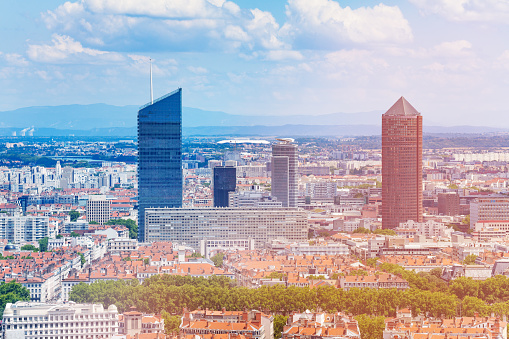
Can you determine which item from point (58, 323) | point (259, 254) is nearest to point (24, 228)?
point (259, 254)

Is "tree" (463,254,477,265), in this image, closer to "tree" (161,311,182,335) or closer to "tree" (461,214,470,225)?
"tree" (161,311,182,335)

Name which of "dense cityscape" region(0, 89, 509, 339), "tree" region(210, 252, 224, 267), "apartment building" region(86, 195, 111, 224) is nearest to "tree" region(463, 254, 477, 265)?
"dense cityscape" region(0, 89, 509, 339)

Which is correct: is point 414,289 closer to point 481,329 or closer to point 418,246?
point 481,329

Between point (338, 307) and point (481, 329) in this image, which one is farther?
point (338, 307)

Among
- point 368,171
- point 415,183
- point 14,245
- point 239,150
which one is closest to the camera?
point 14,245

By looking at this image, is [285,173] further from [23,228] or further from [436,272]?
[436,272]

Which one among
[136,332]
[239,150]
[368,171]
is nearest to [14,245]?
[136,332]

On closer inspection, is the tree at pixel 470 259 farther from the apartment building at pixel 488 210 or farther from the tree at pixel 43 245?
the tree at pixel 43 245
